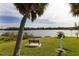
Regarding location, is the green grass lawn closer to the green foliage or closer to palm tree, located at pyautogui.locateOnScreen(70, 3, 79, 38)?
the green foliage

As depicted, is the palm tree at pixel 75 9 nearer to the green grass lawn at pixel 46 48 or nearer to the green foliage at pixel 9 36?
the green grass lawn at pixel 46 48

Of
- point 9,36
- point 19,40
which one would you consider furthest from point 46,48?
point 9,36

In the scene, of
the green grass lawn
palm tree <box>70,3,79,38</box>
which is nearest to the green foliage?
the green grass lawn

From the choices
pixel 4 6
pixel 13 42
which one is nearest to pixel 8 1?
pixel 4 6

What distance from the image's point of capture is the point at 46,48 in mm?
5336

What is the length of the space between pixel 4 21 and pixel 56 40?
2.01 ft

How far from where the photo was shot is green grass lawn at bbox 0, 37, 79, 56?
5.31 metres

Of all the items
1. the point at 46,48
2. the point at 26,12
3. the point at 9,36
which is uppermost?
the point at 26,12

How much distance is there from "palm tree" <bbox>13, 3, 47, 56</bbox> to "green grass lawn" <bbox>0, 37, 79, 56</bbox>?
0.18 feet

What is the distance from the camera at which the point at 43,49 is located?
5340 millimetres

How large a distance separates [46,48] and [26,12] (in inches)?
18.0

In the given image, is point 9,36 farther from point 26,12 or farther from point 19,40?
point 26,12

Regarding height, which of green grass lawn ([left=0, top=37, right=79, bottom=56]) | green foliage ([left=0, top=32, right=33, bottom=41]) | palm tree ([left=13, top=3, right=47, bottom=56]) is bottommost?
green grass lawn ([left=0, top=37, right=79, bottom=56])

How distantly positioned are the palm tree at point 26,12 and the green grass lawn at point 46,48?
6 cm
